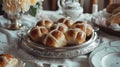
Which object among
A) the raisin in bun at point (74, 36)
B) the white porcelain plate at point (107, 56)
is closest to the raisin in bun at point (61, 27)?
the raisin in bun at point (74, 36)

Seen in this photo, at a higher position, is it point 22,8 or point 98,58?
point 22,8

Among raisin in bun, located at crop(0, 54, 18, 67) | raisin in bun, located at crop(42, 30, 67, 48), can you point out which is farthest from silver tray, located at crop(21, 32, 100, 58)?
raisin in bun, located at crop(0, 54, 18, 67)

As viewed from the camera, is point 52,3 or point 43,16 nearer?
point 43,16

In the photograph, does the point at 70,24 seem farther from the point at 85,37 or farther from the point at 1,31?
the point at 1,31

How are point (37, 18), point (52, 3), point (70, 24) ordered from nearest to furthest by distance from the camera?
point (70, 24), point (37, 18), point (52, 3)

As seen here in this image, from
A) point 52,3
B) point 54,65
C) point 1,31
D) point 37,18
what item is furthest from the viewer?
point 52,3

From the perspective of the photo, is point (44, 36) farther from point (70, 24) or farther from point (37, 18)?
point (37, 18)

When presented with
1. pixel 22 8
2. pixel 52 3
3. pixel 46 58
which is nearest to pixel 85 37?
pixel 46 58
